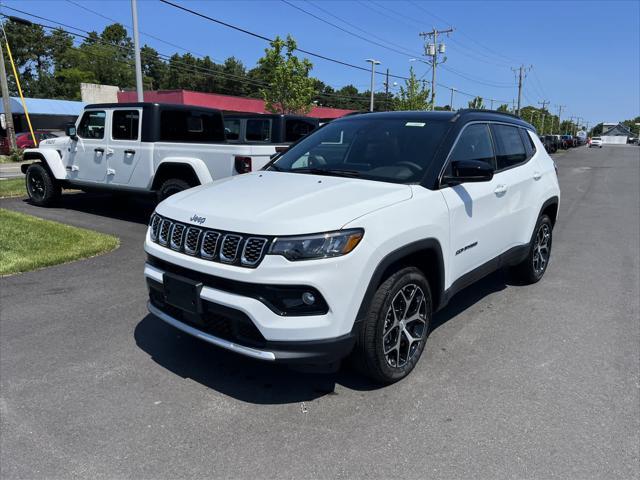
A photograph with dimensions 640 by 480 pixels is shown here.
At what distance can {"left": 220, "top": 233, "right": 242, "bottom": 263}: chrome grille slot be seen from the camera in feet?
9.41

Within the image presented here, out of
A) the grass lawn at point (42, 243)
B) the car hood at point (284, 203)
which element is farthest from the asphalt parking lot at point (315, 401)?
the car hood at point (284, 203)

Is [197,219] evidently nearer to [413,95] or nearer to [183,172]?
[183,172]

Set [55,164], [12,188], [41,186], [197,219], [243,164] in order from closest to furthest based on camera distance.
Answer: [197,219]
[243,164]
[55,164]
[41,186]
[12,188]

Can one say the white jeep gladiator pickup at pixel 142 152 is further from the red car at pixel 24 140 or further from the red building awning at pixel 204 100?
the red building awning at pixel 204 100

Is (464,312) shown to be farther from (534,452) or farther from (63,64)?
(63,64)

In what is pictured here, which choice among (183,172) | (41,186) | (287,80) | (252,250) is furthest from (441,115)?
(287,80)

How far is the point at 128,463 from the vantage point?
2.56m

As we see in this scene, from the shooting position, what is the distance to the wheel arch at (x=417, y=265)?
2.95 meters

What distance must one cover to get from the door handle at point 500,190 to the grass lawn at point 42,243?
5176 mm

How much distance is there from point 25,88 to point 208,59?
3302 centimetres

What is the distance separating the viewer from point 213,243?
299 cm

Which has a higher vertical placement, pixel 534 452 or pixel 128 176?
pixel 128 176

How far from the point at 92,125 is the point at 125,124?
102 centimetres

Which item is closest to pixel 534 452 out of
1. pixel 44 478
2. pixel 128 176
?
pixel 44 478
